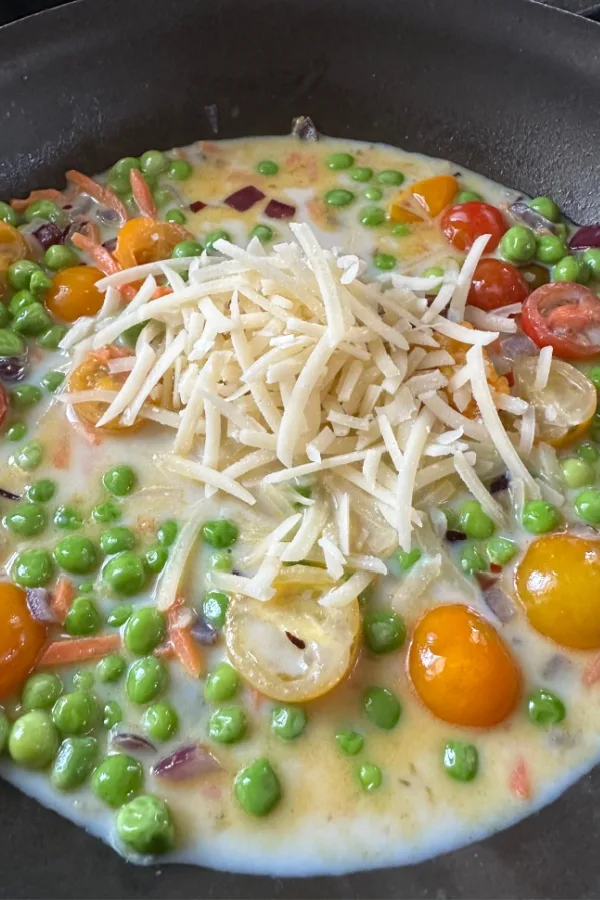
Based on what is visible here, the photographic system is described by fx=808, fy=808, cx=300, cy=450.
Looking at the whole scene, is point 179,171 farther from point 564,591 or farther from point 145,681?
point 564,591

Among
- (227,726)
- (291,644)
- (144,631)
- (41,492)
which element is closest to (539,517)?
(291,644)

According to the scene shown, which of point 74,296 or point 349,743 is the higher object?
point 74,296

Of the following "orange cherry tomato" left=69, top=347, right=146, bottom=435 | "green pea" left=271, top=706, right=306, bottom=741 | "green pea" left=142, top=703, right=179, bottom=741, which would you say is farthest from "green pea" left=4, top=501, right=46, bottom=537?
"green pea" left=271, top=706, right=306, bottom=741

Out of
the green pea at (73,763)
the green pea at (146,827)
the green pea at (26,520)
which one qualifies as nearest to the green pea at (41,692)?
the green pea at (73,763)

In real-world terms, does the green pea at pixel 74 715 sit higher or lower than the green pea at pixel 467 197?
lower

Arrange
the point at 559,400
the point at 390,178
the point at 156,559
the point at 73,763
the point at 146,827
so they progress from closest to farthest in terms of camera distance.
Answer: the point at 146,827 → the point at 73,763 → the point at 156,559 → the point at 559,400 → the point at 390,178

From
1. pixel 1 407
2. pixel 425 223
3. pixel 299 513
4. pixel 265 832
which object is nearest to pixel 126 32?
pixel 425 223


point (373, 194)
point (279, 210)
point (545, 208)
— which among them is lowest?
point (279, 210)

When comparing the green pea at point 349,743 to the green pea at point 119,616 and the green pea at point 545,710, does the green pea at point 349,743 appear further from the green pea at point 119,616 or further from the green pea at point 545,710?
the green pea at point 119,616
